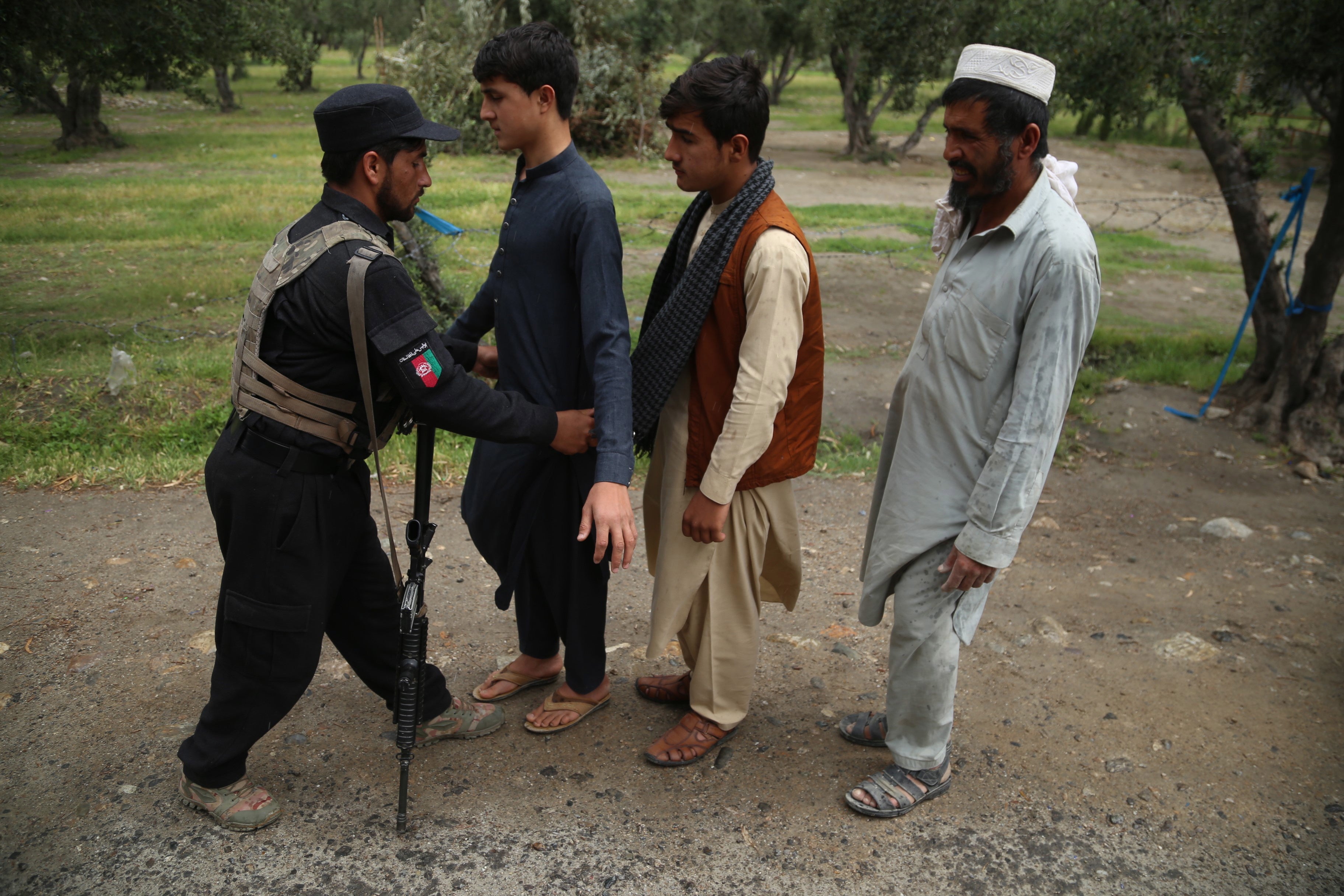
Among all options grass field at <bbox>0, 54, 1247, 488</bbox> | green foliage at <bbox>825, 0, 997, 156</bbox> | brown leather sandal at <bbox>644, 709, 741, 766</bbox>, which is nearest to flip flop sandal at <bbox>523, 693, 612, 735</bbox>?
brown leather sandal at <bbox>644, 709, 741, 766</bbox>

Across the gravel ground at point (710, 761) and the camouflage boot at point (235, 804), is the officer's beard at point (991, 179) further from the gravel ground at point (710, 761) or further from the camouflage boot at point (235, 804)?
the camouflage boot at point (235, 804)

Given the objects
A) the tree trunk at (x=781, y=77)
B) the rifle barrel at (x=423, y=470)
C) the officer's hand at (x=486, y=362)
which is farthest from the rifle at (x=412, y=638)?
the tree trunk at (x=781, y=77)

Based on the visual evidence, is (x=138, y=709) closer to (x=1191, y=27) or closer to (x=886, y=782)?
(x=886, y=782)

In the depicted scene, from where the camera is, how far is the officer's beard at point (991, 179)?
2387 millimetres

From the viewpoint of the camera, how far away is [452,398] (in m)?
2.36

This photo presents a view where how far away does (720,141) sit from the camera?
100 inches

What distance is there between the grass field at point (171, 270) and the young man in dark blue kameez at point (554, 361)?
2.34 meters

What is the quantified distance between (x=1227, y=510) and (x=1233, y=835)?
3.10 metres

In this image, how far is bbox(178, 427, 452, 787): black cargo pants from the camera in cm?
238

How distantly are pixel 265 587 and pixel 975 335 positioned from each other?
6.26 ft

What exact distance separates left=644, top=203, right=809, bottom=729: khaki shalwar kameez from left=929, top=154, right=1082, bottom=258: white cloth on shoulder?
0.50m

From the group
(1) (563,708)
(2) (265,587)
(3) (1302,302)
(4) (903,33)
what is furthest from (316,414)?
(4) (903,33)

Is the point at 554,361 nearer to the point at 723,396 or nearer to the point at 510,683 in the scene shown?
the point at 723,396

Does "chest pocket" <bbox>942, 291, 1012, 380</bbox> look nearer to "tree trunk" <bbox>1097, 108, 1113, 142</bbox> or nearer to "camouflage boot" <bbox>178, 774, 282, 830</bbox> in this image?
"camouflage boot" <bbox>178, 774, 282, 830</bbox>
